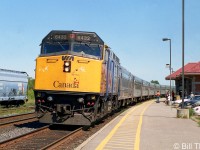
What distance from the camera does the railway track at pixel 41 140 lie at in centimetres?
1088

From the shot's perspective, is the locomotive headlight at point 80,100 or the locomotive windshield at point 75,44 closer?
the locomotive headlight at point 80,100

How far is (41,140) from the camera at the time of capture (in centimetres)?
1223

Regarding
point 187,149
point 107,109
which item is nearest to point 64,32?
point 107,109

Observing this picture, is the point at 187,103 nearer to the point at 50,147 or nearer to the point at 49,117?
the point at 49,117

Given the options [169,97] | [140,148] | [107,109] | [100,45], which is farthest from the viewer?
[169,97]

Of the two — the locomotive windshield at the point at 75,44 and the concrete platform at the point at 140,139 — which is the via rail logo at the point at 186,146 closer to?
the concrete platform at the point at 140,139

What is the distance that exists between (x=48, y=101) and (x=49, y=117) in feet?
2.17

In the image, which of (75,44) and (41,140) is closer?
(41,140)

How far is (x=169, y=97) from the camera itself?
42.9m

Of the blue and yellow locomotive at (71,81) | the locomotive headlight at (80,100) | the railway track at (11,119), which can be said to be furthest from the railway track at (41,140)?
the railway track at (11,119)

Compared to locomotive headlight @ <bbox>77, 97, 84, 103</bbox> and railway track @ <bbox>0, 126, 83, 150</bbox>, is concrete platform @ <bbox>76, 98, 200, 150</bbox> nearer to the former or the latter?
railway track @ <bbox>0, 126, 83, 150</bbox>

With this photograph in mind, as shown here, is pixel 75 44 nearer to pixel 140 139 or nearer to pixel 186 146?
pixel 140 139

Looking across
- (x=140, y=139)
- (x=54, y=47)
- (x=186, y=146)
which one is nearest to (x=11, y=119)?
(x=54, y=47)

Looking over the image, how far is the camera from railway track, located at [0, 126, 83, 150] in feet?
35.7
